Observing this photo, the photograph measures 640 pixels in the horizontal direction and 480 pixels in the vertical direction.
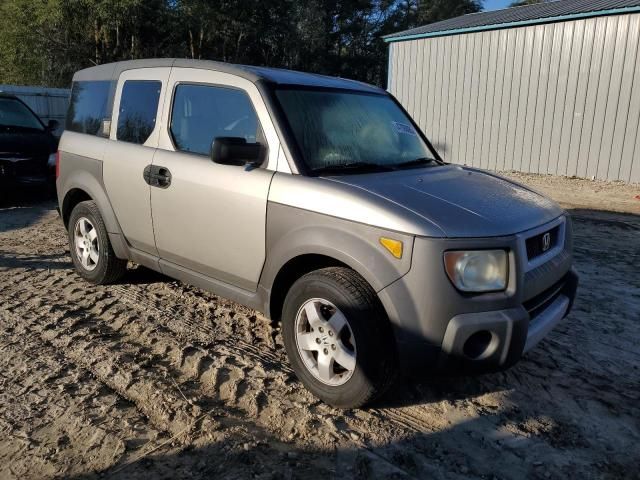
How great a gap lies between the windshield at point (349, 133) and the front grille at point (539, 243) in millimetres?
1040

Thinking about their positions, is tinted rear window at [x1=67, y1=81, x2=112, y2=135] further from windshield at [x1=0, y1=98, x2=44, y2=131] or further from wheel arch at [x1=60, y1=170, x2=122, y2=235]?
windshield at [x1=0, y1=98, x2=44, y2=131]

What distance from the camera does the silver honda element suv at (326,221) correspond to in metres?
2.82

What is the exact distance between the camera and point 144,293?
5.00 metres

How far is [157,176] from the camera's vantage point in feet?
13.5

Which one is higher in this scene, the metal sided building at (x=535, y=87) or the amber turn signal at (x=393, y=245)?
the metal sided building at (x=535, y=87)

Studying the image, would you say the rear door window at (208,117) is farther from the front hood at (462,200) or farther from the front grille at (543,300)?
the front grille at (543,300)

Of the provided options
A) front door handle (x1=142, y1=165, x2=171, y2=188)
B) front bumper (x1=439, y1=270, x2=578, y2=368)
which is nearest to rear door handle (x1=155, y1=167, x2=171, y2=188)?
front door handle (x1=142, y1=165, x2=171, y2=188)

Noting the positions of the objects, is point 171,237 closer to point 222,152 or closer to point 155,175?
point 155,175

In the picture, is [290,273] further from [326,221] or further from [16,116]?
[16,116]

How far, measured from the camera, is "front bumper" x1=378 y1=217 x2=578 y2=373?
2.75 metres

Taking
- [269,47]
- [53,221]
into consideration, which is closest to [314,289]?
[53,221]

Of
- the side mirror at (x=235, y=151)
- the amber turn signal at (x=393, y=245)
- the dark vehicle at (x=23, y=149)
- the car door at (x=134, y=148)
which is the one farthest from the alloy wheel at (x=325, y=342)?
the dark vehicle at (x=23, y=149)

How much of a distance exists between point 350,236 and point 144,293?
2.70 meters

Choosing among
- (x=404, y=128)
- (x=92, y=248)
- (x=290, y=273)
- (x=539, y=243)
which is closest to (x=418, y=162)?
(x=404, y=128)
